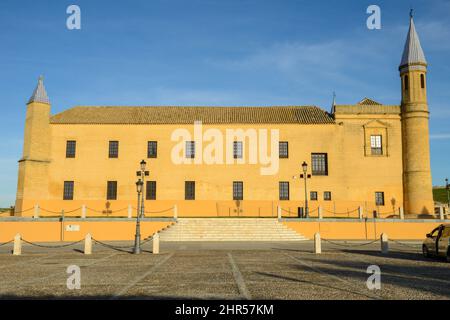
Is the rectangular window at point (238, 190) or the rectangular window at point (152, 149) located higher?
the rectangular window at point (152, 149)

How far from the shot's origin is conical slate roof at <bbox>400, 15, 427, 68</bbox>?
36.7m

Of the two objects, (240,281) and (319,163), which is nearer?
(240,281)

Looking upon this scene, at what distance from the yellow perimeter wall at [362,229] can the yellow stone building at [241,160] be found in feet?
19.2

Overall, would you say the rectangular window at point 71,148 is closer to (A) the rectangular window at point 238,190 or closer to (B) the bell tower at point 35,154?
(B) the bell tower at point 35,154

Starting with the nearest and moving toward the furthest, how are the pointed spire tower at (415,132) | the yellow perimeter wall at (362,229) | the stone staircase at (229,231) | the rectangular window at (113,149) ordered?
1. the stone staircase at (229,231)
2. the yellow perimeter wall at (362,229)
3. the pointed spire tower at (415,132)
4. the rectangular window at (113,149)

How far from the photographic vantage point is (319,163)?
3731 cm

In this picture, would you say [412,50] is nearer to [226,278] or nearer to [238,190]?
[238,190]

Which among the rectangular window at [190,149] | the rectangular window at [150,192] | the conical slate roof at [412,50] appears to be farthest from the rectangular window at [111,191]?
the conical slate roof at [412,50]

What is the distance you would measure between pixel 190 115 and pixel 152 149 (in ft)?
15.7

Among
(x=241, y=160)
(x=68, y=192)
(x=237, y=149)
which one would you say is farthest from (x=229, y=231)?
(x=68, y=192)

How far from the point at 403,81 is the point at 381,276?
29.8 meters

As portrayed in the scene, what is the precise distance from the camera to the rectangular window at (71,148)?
37.1m

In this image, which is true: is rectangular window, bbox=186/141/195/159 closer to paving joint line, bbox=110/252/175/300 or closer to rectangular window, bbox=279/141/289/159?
rectangular window, bbox=279/141/289/159
